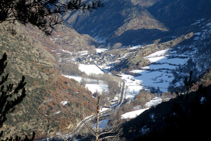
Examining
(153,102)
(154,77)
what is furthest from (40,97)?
(154,77)

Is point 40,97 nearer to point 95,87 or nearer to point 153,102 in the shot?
point 95,87

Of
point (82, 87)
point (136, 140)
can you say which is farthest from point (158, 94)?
point (136, 140)

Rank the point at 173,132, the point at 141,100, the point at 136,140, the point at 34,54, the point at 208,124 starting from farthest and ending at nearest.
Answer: the point at 34,54 < the point at 141,100 < the point at 136,140 < the point at 173,132 < the point at 208,124

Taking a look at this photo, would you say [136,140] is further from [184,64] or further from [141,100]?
[184,64]

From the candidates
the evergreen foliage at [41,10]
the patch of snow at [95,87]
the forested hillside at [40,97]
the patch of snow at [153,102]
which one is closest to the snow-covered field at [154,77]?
the patch of snow at [153,102]

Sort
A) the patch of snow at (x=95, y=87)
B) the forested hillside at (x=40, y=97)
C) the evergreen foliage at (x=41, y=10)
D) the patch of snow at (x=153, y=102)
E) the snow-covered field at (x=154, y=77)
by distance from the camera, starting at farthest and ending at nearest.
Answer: the snow-covered field at (x=154, y=77) → the patch of snow at (x=95, y=87) → the patch of snow at (x=153, y=102) → the forested hillside at (x=40, y=97) → the evergreen foliage at (x=41, y=10)

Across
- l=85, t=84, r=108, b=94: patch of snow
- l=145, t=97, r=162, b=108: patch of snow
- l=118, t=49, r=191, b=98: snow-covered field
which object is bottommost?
l=145, t=97, r=162, b=108: patch of snow

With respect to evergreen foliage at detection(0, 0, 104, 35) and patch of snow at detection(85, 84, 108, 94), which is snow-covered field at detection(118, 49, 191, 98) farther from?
evergreen foliage at detection(0, 0, 104, 35)

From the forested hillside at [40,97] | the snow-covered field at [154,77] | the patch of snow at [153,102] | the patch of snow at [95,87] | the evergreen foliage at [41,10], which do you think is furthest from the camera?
the snow-covered field at [154,77]

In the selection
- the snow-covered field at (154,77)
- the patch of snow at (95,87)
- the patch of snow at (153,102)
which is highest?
the snow-covered field at (154,77)

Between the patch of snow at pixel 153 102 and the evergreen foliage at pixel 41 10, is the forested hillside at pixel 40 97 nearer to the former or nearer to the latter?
the patch of snow at pixel 153 102

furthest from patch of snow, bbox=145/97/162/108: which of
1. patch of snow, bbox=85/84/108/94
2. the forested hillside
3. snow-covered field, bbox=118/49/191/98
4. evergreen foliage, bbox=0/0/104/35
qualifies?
evergreen foliage, bbox=0/0/104/35
